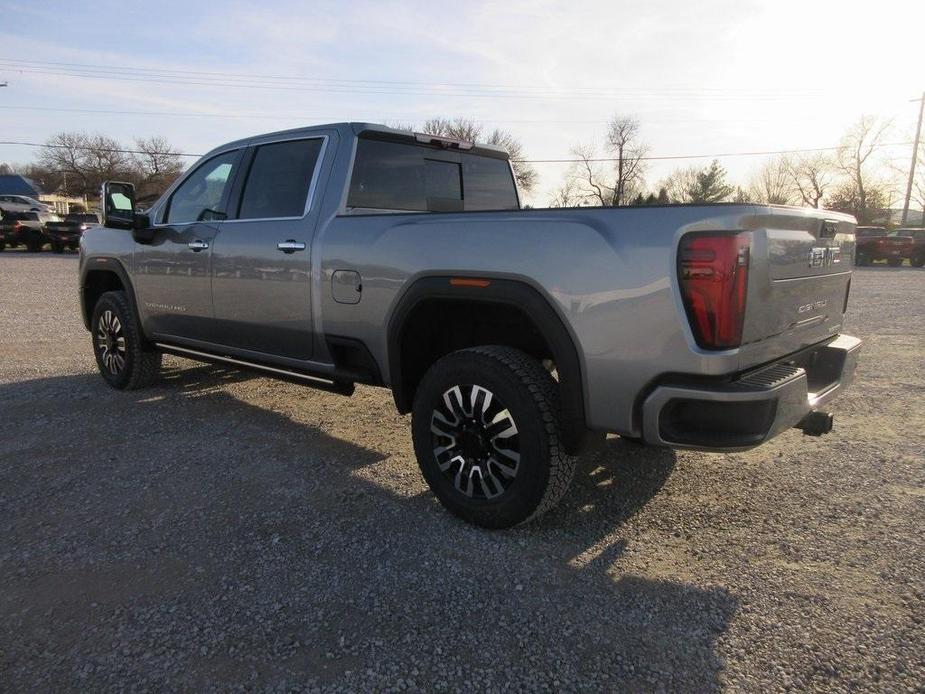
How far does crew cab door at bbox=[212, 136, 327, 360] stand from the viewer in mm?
3934

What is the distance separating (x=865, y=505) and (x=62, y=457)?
4.66 meters

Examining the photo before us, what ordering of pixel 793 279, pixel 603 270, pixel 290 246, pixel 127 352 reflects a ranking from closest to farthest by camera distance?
pixel 603 270 < pixel 793 279 < pixel 290 246 < pixel 127 352

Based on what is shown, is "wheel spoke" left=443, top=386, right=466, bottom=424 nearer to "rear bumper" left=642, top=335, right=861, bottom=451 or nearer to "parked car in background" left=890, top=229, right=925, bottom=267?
"rear bumper" left=642, top=335, right=861, bottom=451

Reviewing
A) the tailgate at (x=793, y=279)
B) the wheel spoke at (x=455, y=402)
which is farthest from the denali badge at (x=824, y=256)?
the wheel spoke at (x=455, y=402)

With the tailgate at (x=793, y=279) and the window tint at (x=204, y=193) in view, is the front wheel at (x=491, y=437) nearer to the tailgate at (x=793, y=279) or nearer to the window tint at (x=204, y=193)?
the tailgate at (x=793, y=279)

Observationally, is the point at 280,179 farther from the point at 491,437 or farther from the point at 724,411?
the point at 724,411

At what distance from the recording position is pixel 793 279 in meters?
2.78

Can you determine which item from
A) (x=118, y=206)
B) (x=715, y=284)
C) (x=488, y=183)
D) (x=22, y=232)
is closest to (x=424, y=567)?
(x=715, y=284)

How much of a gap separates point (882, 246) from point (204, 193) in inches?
1196

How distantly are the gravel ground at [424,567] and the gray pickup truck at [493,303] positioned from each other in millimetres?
509

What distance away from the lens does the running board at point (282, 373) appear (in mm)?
3930

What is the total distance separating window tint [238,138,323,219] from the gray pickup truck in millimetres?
15

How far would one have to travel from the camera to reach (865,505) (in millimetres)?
3408

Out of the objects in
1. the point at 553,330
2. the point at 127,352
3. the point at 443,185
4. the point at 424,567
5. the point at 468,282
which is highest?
the point at 443,185
